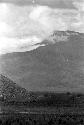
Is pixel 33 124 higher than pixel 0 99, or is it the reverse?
pixel 33 124

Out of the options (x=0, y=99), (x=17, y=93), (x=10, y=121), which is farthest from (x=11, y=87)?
(x=10, y=121)

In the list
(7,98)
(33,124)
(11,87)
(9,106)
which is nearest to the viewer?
(33,124)

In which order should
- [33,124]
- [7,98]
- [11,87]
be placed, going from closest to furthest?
[33,124] → [7,98] → [11,87]

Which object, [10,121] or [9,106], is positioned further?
[9,106]

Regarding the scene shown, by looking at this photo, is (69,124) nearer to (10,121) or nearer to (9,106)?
(10,121)

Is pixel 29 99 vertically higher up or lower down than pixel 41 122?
lower down

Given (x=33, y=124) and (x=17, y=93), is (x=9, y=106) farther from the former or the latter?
(x=33, y=124)

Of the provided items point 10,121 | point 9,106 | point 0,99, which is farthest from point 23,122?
point 0,99

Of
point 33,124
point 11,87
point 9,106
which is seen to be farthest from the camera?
point 11,87

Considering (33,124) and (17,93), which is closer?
(33,124)
